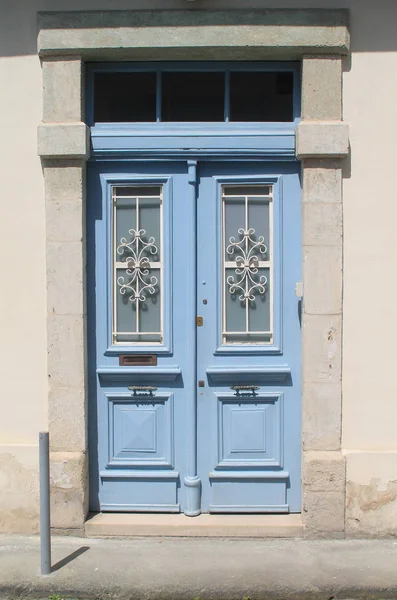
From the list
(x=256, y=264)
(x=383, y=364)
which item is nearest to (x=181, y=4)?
(x=256, y=264)

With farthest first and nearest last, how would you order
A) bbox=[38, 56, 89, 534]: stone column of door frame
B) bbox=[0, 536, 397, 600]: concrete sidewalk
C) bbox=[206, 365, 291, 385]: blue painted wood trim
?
bbox=[206, 365, 291, 385]: blue painted wood trim < bbox=[38, 56, 89, 534]: stone column of door frame < bbox=[0, 536, 397, 600]: concrete sidewalk

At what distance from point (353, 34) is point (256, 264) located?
184 cm

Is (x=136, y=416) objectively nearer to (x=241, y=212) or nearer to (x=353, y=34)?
(x=241, y=212)

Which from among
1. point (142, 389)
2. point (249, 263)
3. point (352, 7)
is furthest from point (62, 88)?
point (142, 389)

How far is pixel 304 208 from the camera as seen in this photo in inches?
188

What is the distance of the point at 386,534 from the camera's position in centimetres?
476

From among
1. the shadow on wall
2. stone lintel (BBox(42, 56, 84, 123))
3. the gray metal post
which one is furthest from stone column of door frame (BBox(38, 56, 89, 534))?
the gray metal post

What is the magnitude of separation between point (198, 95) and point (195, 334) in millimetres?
1850

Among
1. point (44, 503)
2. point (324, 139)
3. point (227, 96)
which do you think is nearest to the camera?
point (44, 503)

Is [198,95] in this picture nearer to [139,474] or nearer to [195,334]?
[195,334]

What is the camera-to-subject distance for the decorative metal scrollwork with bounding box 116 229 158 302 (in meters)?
4.99

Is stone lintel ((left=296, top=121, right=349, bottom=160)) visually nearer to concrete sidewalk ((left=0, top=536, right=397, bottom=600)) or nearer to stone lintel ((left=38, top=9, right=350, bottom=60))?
Answer: stone lintel ((left=38, top=9, right=350, bottom=60))

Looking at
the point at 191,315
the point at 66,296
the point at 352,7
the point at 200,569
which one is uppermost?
the point at 352,7

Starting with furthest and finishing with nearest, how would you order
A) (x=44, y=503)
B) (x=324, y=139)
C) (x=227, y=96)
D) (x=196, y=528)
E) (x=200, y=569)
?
1. (x=227, y=96)
2. (x=196, y=528)
3. (x=324, y=139)
4. (x=200, y=569)
5. (x=44, y=503)
